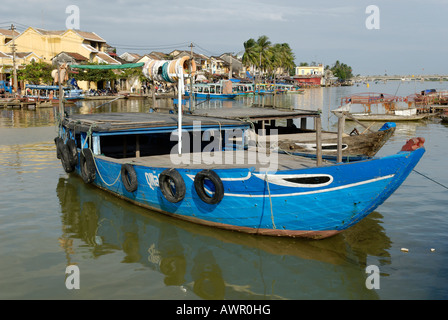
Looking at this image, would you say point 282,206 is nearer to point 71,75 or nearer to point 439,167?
point 439,167

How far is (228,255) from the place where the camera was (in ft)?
28.8

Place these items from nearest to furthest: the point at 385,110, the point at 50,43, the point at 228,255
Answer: the point at 228,255, the point at 385,110, the point at 50,43

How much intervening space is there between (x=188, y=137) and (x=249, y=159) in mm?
3685

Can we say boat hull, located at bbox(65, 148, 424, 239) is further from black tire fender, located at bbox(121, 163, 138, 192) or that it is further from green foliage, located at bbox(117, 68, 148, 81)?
green foliage, located at bbox(117, 68, 148, 81)

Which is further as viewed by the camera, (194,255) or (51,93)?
(51,93)

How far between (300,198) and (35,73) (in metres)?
57.5

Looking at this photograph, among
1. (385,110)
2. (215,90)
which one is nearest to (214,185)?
(385,110)

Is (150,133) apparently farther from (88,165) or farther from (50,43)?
(50,43)

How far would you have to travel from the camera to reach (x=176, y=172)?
30.8 ft

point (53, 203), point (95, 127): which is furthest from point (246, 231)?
point (53, 203)

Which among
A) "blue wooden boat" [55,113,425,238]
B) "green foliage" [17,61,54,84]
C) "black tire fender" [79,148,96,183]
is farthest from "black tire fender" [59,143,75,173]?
"green foliage" [17,61,54,84]

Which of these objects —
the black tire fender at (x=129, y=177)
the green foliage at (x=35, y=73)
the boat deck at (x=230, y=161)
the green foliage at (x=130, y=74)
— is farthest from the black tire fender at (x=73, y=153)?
the green foliage at (x=130, y=74)

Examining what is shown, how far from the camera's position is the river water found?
24.4 feet

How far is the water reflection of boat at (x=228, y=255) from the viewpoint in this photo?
24.7 feet
